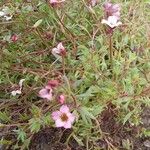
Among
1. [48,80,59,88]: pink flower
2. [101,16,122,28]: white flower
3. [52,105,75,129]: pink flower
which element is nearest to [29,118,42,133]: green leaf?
[52,105,75,129]: pink flower

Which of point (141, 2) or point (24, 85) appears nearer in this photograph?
point (24, 85)

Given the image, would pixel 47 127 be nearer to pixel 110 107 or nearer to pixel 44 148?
pixel 44 148

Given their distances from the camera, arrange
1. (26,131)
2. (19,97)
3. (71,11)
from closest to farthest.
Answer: (26,131) → (19,97) → (71,11)

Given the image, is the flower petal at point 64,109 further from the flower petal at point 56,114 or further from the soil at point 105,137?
the soil at point 105,137

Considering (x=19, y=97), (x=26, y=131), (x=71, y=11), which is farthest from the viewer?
(x=71, y=11)

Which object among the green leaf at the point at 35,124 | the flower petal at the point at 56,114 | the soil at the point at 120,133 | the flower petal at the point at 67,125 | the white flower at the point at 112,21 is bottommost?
the soil at the point at 120,133

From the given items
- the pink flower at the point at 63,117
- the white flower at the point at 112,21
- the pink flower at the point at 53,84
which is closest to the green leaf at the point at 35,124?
the pink flower at the point at 63,117

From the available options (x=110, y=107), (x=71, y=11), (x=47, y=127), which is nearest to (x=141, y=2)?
(x=71, y=11)

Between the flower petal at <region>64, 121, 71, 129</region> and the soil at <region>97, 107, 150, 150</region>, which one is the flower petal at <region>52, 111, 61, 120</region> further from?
the soil at <region>97, 107, 150, 150</region>
